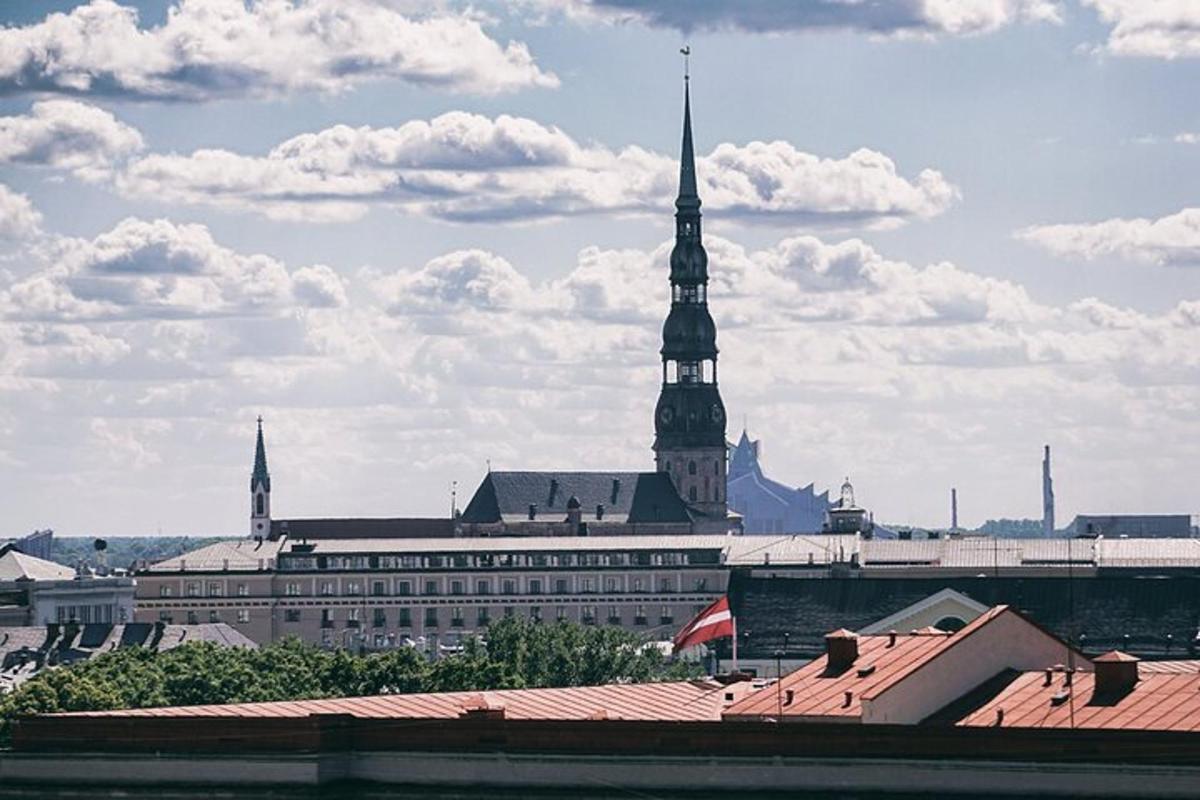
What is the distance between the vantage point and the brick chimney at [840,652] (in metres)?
123

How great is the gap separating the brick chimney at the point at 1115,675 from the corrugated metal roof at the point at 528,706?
1094cm

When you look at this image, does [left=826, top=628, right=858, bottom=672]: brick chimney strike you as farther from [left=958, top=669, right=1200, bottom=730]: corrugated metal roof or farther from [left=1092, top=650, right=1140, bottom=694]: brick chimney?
[left=1092, top=650, right=1140, bottom=694]: brick chimney

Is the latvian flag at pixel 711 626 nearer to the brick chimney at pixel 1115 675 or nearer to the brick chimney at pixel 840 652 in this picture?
the brick chimney at pixel 840 652

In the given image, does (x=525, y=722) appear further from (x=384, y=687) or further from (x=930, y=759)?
(x=384, y=687)

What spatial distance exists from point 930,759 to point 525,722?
426 inches

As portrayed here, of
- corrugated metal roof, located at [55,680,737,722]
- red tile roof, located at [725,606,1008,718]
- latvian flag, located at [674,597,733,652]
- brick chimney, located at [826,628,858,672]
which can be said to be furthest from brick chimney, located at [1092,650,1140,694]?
latvian flag, located at [674,597,733,652]

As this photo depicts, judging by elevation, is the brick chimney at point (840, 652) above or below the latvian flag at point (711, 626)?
below

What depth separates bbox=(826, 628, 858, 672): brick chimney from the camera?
123188 mm

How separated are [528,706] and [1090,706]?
58.2 ft

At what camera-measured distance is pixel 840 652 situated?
123500mm

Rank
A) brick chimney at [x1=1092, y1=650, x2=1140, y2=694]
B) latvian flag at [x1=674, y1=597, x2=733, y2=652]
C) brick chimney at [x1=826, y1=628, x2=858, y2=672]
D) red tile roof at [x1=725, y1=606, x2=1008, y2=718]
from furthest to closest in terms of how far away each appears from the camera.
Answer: latvian flag at [x1=674, y1=597, x2=733, y2=652], brick chimney at [x1=826, y1=628, x2=858, y2=672], red tile roof at [x1=725, y1=606, x2=1008, y2=718], brick chimney at [x1=1092, y1=650, x2=1140, y2=694]

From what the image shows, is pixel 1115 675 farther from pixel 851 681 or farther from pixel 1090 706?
pixel 851 681

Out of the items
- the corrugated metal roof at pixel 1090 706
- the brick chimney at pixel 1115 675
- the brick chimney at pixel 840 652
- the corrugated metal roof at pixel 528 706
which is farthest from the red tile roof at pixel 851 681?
the brick chimney at pixel 1115 675

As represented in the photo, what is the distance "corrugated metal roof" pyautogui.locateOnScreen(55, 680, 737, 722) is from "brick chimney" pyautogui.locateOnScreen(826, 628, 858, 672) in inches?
147
